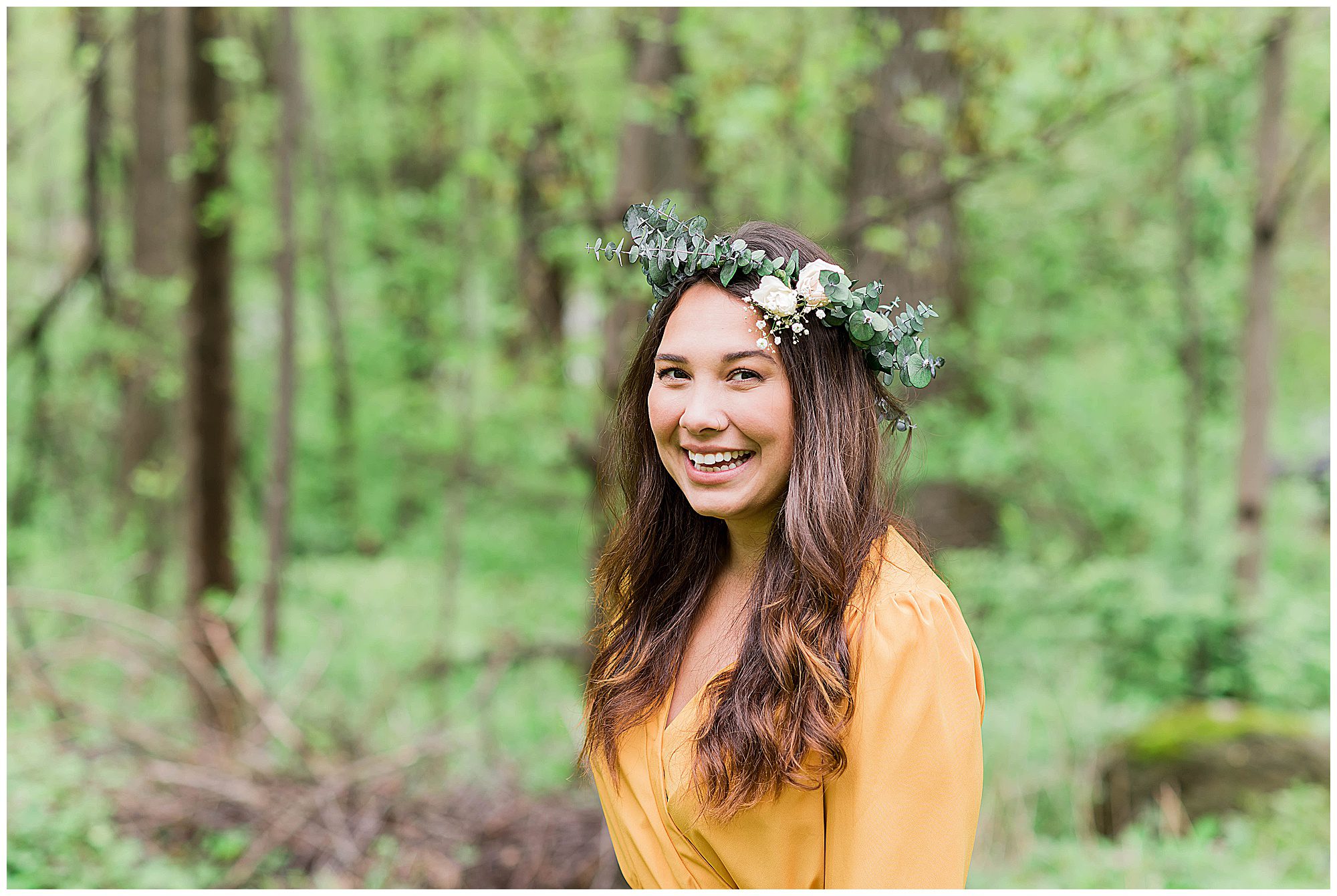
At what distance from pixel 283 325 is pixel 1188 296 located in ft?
21.7

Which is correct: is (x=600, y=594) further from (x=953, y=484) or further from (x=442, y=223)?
(x=442, y=223)

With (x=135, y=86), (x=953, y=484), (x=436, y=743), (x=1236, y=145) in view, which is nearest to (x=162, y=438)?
(x=135, y=86)

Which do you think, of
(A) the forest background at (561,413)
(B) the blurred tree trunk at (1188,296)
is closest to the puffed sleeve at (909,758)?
(A) the forest background at (561,413)

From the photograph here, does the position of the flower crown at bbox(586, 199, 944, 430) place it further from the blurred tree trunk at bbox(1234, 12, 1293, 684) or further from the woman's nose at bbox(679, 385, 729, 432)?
the blurred tree trunk at bbox(1234, 12, 1293, 684)

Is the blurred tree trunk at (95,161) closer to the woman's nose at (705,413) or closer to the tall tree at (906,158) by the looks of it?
the tall tree at (906,158)

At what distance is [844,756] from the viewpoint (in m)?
1.58

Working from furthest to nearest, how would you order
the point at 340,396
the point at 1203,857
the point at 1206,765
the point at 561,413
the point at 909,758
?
the point at 340,396, the point at 561,413, the point at 1206,765, the point at 1203,857, the point at 909,758

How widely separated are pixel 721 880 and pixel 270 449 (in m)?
5.17

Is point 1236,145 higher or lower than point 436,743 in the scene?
higher

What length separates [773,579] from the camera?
1767 millimetres

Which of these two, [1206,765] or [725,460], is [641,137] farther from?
[1206,765]

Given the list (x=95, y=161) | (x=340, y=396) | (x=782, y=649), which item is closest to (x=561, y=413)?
(x=95, y=161)

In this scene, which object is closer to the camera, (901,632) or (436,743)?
(901,632)

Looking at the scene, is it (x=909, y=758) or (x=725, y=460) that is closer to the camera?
(x=909, y=758)
